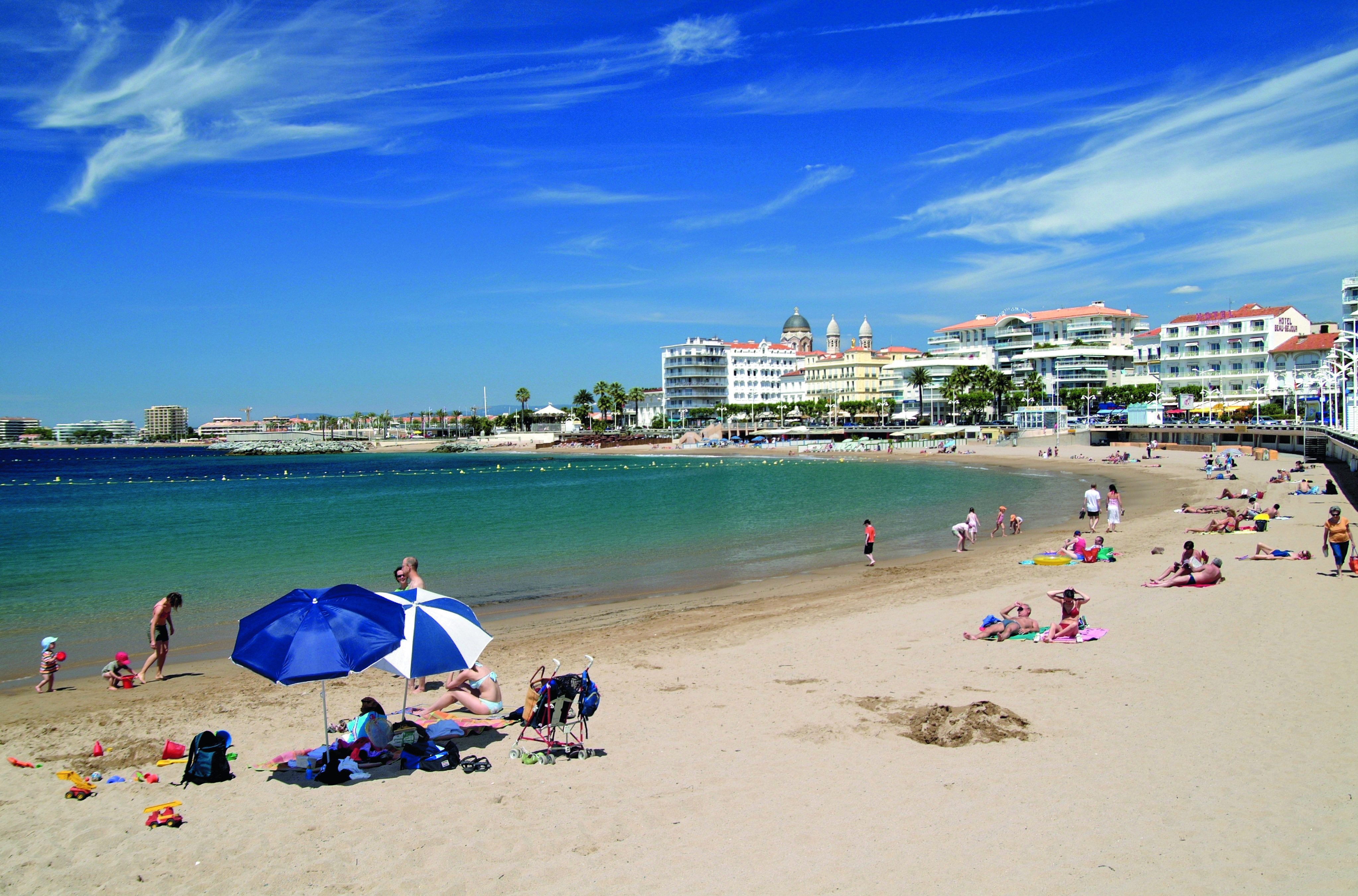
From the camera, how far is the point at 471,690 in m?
9.28

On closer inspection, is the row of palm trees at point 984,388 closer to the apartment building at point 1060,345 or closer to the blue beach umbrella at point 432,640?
the apartment building at point 1060,345

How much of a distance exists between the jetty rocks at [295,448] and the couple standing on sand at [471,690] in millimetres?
153521

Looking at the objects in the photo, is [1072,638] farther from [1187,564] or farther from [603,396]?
[603,396]

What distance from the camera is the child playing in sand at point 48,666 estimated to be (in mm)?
11695

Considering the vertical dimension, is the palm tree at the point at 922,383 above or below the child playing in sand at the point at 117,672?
above

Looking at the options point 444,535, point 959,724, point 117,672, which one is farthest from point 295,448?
point 959,724

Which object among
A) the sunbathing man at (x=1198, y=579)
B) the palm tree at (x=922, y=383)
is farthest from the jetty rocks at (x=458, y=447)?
→ the sunbathing man at (x=1198, y=579)

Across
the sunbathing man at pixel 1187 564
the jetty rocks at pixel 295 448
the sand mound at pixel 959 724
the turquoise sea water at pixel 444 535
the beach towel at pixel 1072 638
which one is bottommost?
the turquoise sea water at pixel 444 535

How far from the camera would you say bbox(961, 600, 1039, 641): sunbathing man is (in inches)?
470

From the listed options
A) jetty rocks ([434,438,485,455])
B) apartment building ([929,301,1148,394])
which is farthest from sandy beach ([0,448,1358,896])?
jetty rocks ([434,438,485,455])

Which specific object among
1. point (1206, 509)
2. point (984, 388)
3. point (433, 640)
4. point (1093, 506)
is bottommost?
point (1206, 509)

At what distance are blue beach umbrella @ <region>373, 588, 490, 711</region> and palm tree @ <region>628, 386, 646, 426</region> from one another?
13958 cm

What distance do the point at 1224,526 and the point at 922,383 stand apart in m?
93.3

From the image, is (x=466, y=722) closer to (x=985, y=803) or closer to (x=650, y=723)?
(x=650, y=723)
